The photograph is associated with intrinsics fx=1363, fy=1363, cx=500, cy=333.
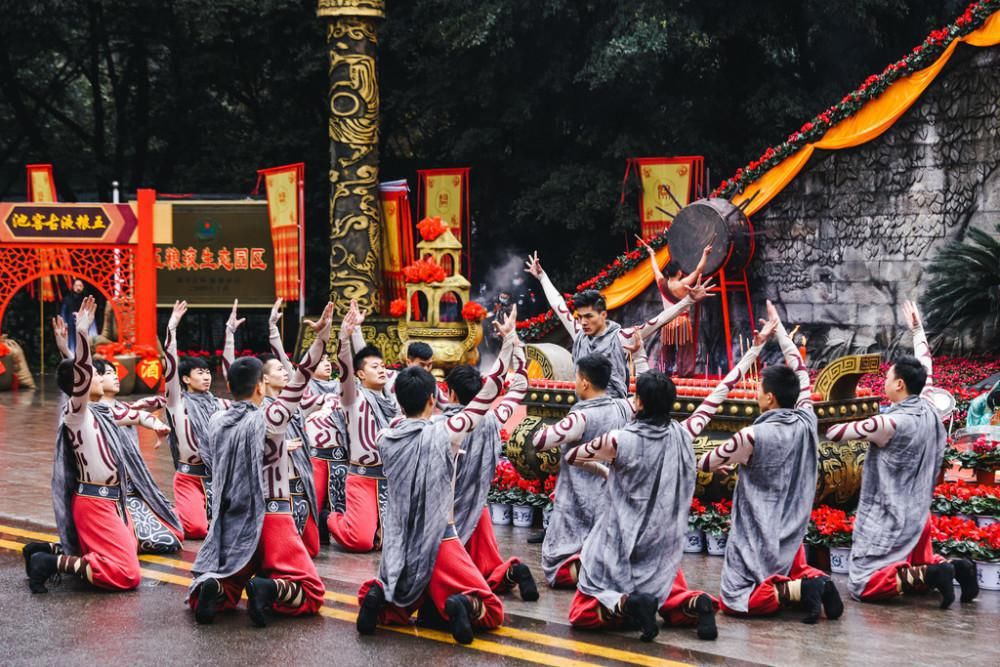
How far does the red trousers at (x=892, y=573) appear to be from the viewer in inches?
306

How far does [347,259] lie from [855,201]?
8062 mm

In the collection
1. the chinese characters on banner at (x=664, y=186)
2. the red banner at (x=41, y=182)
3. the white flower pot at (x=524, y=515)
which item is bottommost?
the white flower pot at (x=524, y=515)

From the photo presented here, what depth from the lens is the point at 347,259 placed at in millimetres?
21641

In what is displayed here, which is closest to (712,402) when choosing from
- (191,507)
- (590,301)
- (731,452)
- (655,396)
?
(731,452)

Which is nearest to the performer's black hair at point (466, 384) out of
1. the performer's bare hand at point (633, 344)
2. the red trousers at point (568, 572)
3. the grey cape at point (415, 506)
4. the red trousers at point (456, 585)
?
the grey cape at point (415, 506)

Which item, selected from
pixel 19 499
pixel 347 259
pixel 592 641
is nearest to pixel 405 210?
pixel 347 259

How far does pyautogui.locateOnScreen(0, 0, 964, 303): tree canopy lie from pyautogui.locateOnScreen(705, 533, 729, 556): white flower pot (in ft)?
37.9

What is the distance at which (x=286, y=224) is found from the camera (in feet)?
74.6

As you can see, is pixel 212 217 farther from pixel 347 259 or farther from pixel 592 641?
pixel 592 641

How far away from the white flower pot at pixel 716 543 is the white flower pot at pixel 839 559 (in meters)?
0.75

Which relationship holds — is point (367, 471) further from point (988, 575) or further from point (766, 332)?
point (988, 575)

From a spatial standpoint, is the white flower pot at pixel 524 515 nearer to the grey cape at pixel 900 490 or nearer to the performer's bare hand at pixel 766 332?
the grey cape at pixel 900 490

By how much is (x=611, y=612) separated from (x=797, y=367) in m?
1.88

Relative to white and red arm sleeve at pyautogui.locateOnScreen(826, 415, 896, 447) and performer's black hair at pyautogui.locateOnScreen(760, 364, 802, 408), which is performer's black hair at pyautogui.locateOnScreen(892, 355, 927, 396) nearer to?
white and red arm sleeve at pyautogui.locateOnScreen(826, 415, 896, 447)
